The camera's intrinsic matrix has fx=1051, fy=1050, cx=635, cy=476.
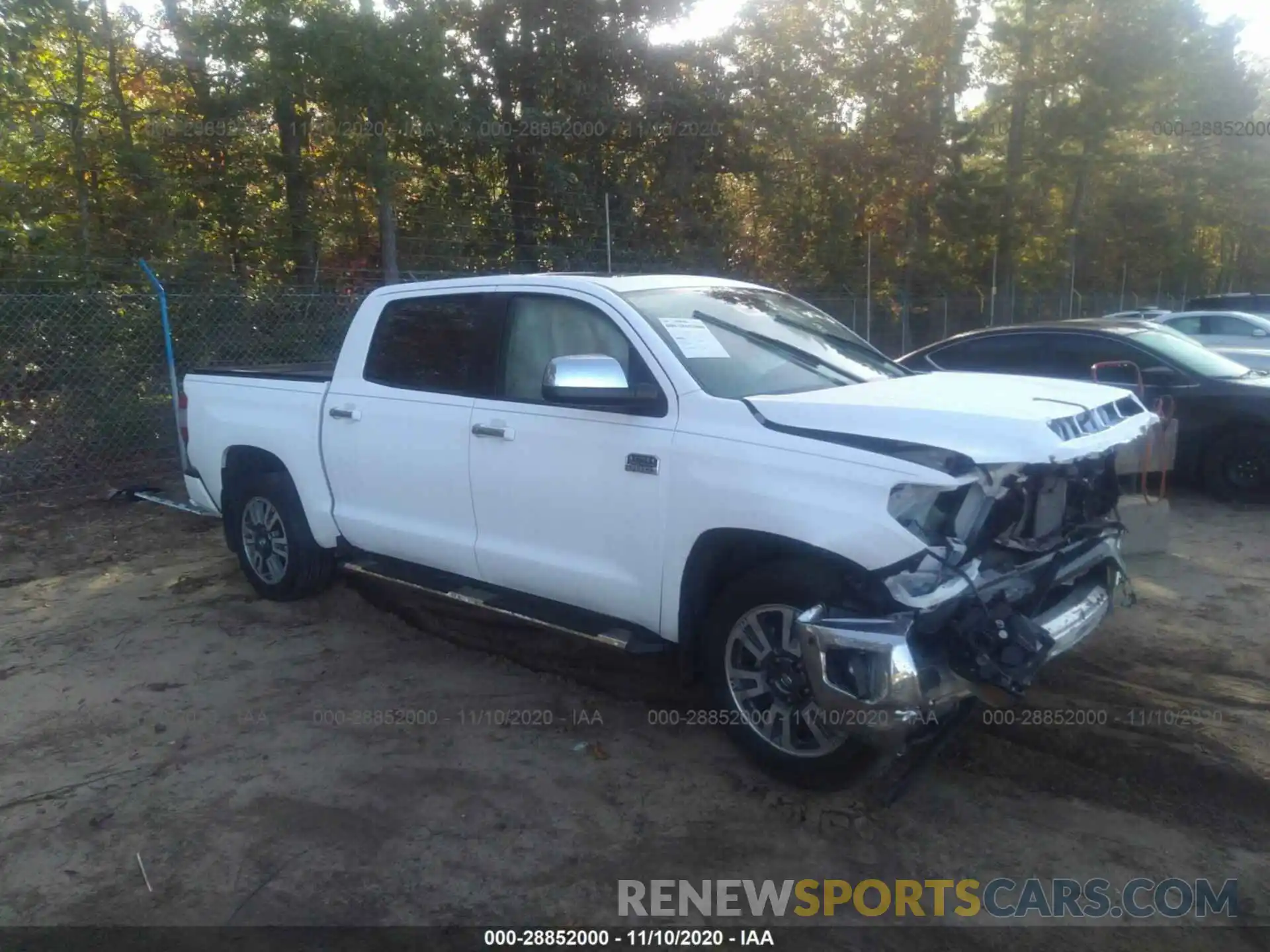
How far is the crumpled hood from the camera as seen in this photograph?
11.8 ft

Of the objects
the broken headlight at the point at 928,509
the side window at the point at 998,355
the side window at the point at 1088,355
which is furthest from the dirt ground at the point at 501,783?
the side window at the point at 998,355

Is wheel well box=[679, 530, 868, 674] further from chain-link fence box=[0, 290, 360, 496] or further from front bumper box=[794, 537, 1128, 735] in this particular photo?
chain-link fence box=[0, 290, 360, 496]

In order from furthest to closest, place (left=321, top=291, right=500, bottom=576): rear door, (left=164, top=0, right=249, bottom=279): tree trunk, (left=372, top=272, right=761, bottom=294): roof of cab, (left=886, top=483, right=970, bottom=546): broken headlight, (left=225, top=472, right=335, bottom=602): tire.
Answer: (left=164, top=0, right=249, bottom=279): tree trunk → (left=225, top=472, right=335, bottom=602): tire → (left=321, top=291, right=500, bottom=576): rear door → (left=372, top=272, right=761, bottom=294): roof of cab → (left=886, top=483, right=970, bottom=546): broken headlight

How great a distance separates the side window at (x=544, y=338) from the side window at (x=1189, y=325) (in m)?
15.8

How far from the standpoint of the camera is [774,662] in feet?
13.2

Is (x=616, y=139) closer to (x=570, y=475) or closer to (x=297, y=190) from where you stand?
(x=297, y=190)

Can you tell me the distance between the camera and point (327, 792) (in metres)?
4.19

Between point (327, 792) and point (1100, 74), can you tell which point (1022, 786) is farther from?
point (1100, 74)

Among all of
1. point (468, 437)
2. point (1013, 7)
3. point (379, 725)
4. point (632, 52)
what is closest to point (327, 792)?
point (379, 725)

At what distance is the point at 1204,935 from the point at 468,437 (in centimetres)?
348

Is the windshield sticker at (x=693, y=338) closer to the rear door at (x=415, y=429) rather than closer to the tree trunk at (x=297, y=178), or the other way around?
the rear door at (x=415, y=429)

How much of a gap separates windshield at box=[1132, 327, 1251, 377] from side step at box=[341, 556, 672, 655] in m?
6.33

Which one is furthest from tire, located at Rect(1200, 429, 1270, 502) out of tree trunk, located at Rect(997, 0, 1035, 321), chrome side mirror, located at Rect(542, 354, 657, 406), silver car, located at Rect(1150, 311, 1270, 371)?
tree trunk, located at Rect(997, 0, 1035, 321)

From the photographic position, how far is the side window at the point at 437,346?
5.12m
